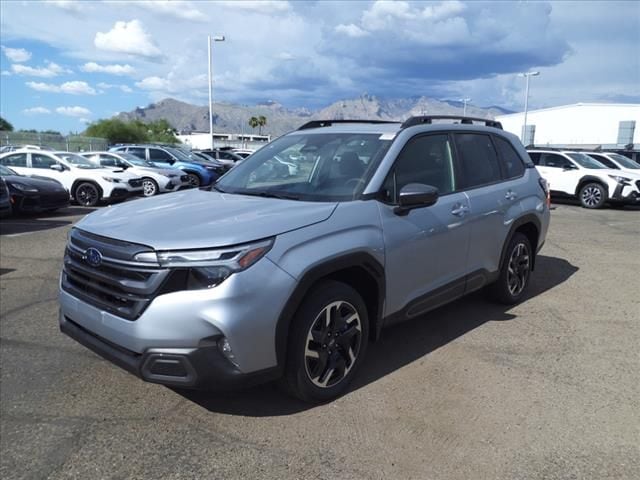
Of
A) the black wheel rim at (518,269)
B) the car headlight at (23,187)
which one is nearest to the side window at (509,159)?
the black wheel rim at (518,269)

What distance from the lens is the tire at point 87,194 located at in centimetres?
1425

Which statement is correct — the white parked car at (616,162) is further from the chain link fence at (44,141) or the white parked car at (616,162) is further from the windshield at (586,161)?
the chain link fence at (44,141)

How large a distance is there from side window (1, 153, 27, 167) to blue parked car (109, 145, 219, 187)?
5.16 meters

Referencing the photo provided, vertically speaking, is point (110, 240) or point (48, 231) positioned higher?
point (110, 240)

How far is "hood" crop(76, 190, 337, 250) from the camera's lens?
2.85 metres

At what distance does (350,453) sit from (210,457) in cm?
76

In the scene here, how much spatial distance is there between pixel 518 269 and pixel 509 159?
1118mm

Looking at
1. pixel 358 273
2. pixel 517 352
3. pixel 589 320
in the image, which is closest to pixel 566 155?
pixel 589 320

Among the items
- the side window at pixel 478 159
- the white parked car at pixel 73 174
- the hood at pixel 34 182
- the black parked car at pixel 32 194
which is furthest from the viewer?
the white parked car at pixel 73 174

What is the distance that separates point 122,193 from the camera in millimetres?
14656

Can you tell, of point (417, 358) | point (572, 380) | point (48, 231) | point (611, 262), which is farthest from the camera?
point (48, 231)

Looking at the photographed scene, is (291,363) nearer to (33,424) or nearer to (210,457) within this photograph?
(210,457)

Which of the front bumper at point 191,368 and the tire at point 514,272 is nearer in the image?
the front bumper at point 191,368

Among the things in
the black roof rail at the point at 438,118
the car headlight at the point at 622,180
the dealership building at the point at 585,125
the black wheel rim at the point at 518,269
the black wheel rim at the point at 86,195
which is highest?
the dealership building at the point at 585,125
